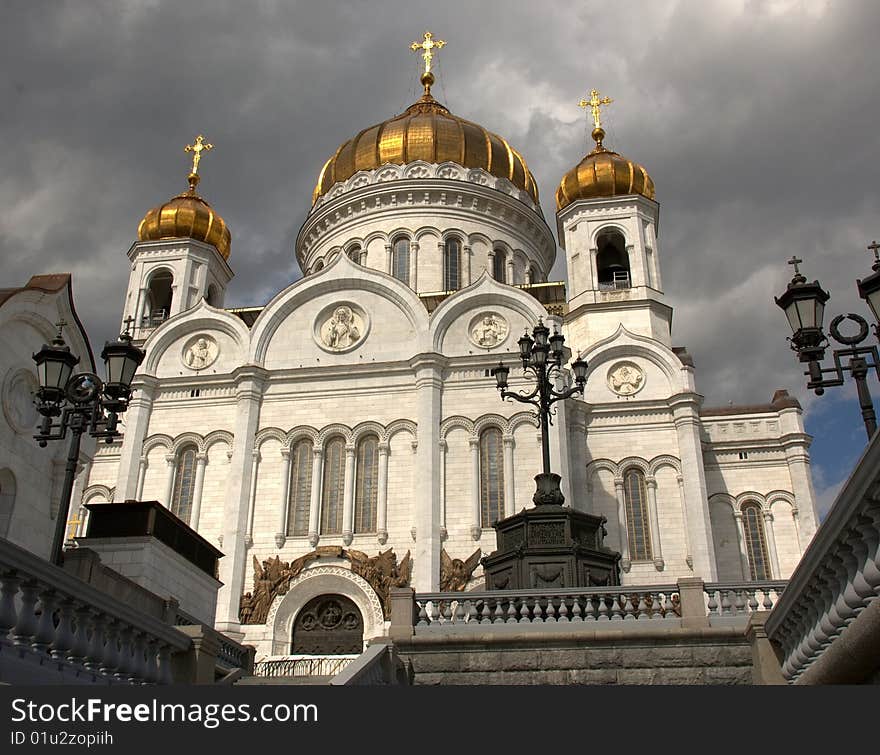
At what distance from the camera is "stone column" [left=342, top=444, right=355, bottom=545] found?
2485 centimetres

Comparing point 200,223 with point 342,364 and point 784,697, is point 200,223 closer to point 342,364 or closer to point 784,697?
point 342,364

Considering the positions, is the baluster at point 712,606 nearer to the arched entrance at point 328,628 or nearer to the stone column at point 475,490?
the stone column at point 475,490

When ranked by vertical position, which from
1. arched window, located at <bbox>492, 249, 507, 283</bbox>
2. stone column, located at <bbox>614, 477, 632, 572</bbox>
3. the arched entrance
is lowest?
the arched entrance

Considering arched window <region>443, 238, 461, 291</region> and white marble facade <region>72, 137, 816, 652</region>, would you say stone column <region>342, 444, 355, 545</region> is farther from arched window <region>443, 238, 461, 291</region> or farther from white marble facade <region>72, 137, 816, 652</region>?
arched window <region>443, 238, 461, 291</region>

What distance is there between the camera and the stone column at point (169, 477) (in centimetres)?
2608

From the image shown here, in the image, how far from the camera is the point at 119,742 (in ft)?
16.4

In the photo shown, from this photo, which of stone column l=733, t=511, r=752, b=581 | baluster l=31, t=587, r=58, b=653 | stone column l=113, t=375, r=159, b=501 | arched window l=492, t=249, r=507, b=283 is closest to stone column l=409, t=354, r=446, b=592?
stone column l=113, t=375, r=159, b=501

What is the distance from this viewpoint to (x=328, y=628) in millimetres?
24047

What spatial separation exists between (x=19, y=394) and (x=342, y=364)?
50.1 ft

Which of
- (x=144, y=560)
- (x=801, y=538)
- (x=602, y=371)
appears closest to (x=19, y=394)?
(x=144, y=560)

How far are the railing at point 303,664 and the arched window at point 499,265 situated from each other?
17.5 metres

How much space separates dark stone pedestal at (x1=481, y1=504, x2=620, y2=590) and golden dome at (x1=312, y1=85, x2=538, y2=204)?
80.7ft

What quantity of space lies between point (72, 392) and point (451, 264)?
2489 centimetres

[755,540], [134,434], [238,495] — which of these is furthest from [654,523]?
[134,434]
